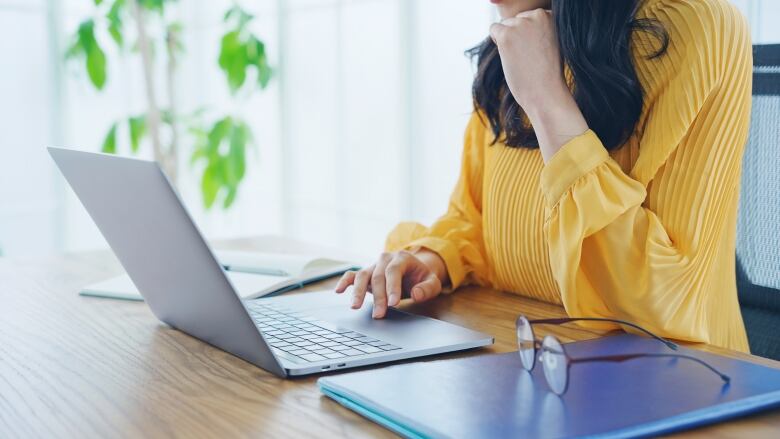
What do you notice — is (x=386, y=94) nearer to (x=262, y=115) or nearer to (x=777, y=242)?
(x=262, y=115)

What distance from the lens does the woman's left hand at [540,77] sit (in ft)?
3.58

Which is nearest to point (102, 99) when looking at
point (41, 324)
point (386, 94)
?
point (386, 94)

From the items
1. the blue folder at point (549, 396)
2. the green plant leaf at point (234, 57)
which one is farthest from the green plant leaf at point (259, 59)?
the blue folder at point (549, 396)

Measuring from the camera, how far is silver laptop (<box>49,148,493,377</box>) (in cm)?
86

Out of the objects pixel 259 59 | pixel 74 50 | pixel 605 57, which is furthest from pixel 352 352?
pixel 74 50

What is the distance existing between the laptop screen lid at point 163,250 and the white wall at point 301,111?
167 cm

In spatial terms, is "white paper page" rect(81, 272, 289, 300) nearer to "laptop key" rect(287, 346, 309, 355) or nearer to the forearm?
"laptop key" rect(287, 346, 309, 355)

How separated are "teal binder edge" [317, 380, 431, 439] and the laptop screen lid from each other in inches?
3.4

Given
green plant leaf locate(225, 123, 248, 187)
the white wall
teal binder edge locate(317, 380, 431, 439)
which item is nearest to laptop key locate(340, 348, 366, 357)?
teal binder edge locate(317, 380, 431, 439)

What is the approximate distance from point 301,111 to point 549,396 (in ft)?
10.3

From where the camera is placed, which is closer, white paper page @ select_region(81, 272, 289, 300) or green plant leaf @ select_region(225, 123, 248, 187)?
white paper page @ select_region(81, 272, 289, 300)

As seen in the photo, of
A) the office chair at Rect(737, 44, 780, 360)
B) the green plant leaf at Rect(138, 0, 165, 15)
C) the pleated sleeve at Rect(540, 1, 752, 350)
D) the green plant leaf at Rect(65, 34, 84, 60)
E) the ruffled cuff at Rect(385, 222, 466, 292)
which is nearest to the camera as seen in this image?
the pleated sleeve at Rect(540, 1, 752, 350)

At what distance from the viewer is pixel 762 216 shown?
1242mm

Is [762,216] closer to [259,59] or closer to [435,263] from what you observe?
[435,263]
